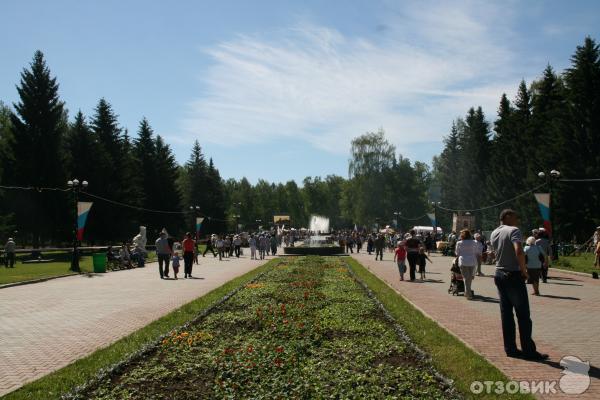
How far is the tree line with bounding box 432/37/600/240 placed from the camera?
1695 inches

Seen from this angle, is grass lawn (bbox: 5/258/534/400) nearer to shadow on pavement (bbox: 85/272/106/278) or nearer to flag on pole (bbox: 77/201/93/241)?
shadow on pavement (bbox: 85/272/106/278)

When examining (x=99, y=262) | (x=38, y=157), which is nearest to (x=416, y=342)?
(x=99, y=262)

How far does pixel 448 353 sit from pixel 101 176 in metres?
47.0

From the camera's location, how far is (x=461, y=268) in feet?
47.3

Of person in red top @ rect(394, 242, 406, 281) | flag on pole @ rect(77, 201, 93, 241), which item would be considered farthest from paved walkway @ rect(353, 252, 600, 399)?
flag on pole @ rect(77, 201, 93, 241)

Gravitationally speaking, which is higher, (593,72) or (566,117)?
(593,72)

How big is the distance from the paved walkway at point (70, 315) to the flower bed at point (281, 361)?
1.30m

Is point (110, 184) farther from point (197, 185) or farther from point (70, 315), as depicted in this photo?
point (70, 315)

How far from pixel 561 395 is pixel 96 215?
4838cm

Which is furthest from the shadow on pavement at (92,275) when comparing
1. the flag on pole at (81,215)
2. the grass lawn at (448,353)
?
the grass lawn at (448,353)

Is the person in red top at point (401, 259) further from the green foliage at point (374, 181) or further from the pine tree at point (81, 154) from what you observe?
the green foliage at point (374, 181)

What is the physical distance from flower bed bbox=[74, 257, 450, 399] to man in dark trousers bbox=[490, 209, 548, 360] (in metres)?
1.33

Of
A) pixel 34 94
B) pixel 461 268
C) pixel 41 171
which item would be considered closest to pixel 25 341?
pixel 461 268

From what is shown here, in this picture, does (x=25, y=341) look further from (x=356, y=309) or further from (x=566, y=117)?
(x=566, y=117)
